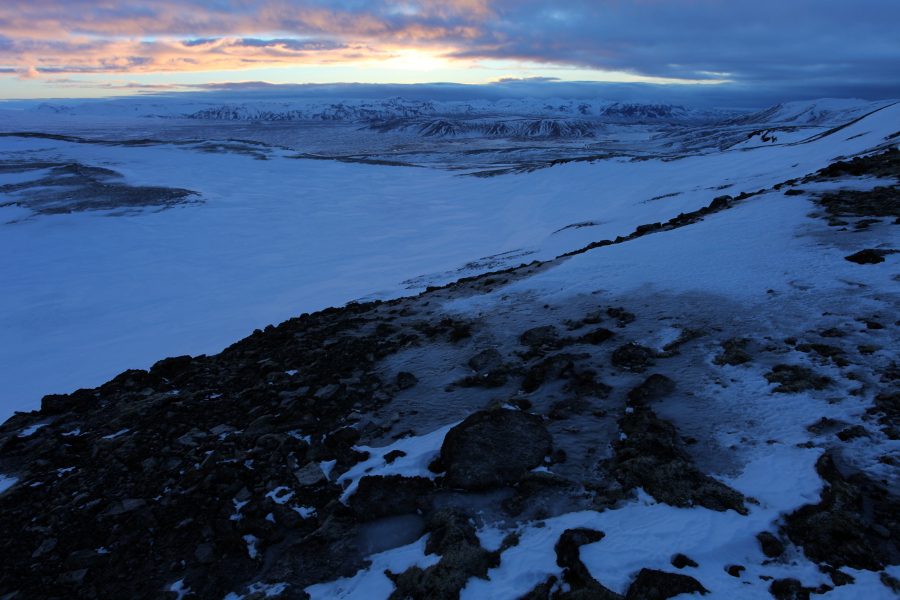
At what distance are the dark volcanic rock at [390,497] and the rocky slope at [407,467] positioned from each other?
1cm

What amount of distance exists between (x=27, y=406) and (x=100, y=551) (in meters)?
5.70

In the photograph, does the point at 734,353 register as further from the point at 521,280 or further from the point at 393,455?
the point at 521,280

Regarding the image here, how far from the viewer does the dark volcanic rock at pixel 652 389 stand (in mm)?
4496

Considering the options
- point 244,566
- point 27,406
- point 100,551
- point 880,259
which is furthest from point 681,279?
point 27,406

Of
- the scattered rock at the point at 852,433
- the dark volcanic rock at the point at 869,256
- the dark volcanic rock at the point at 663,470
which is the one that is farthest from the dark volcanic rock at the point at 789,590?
the dark volcanic rock at the point at 869,256

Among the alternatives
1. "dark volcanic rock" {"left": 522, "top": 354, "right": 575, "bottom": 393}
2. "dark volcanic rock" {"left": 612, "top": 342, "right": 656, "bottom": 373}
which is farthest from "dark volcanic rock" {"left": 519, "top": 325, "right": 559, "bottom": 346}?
"dark volcanic rock" {"left": 612, "top": 342, "right": 656, "bottom": 373}

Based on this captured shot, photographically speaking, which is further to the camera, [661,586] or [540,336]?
[540,336]

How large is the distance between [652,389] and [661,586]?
2.30 metres

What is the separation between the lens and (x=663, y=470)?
349cm

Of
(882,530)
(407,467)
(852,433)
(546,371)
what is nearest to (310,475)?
(407,467)

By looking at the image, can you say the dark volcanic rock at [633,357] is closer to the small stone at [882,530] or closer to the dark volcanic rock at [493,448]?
the dark volcanic rock at [493,448]

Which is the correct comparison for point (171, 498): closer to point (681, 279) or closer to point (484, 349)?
point (484, 349)

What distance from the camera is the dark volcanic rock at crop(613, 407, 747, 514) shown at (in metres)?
3.19

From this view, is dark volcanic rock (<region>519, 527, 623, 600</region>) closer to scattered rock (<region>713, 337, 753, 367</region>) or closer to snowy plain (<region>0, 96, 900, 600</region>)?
snowy plain (<region>0, 96, 900, 600</region>)
